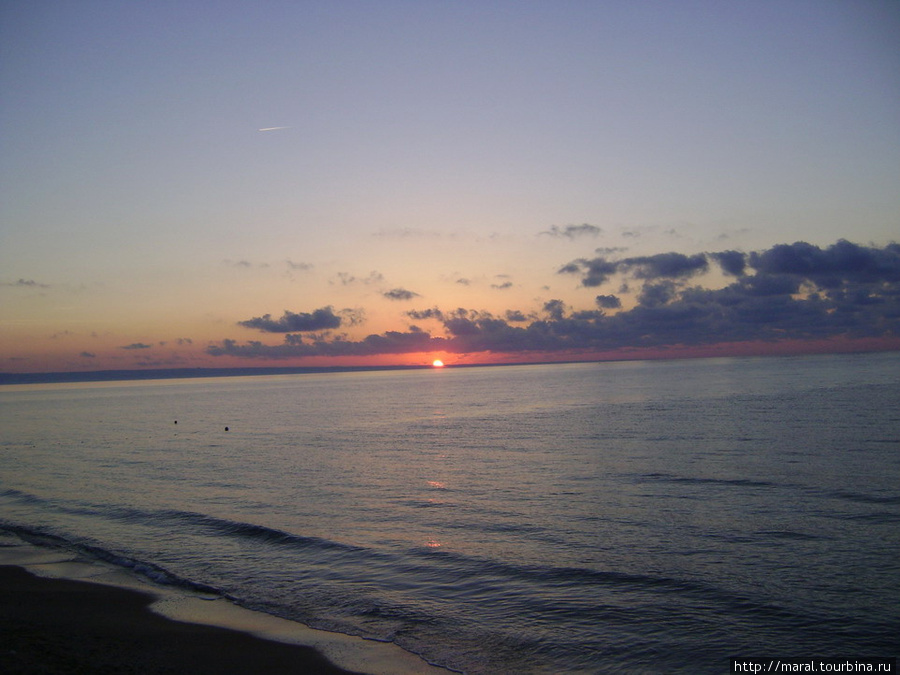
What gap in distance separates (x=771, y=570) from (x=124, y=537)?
24.8 meters

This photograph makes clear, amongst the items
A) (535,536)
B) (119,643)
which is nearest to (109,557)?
(119,643)

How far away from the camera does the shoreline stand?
13.3 m

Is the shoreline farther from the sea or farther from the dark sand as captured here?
the sea

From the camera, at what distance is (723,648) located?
14.5m

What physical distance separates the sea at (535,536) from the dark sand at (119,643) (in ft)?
7.24

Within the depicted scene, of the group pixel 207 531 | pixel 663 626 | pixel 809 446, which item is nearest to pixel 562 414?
pixel 809 446

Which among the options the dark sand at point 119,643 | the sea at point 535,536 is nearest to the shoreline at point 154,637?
the dark sand at point 119,643

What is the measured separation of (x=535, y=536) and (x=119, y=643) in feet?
48.3

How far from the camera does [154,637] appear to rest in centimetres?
1519

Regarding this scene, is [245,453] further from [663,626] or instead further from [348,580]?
[663,626]

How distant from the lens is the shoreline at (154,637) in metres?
13.3

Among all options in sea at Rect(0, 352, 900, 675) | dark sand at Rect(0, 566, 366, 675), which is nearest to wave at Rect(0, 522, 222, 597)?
sea at Rect(0, 352, 900, 675)

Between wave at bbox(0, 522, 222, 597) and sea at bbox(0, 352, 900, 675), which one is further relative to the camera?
wave at bbox(0, 522, 222, 597)

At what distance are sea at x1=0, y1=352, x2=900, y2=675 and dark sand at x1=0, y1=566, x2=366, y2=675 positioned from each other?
7.24 ft
